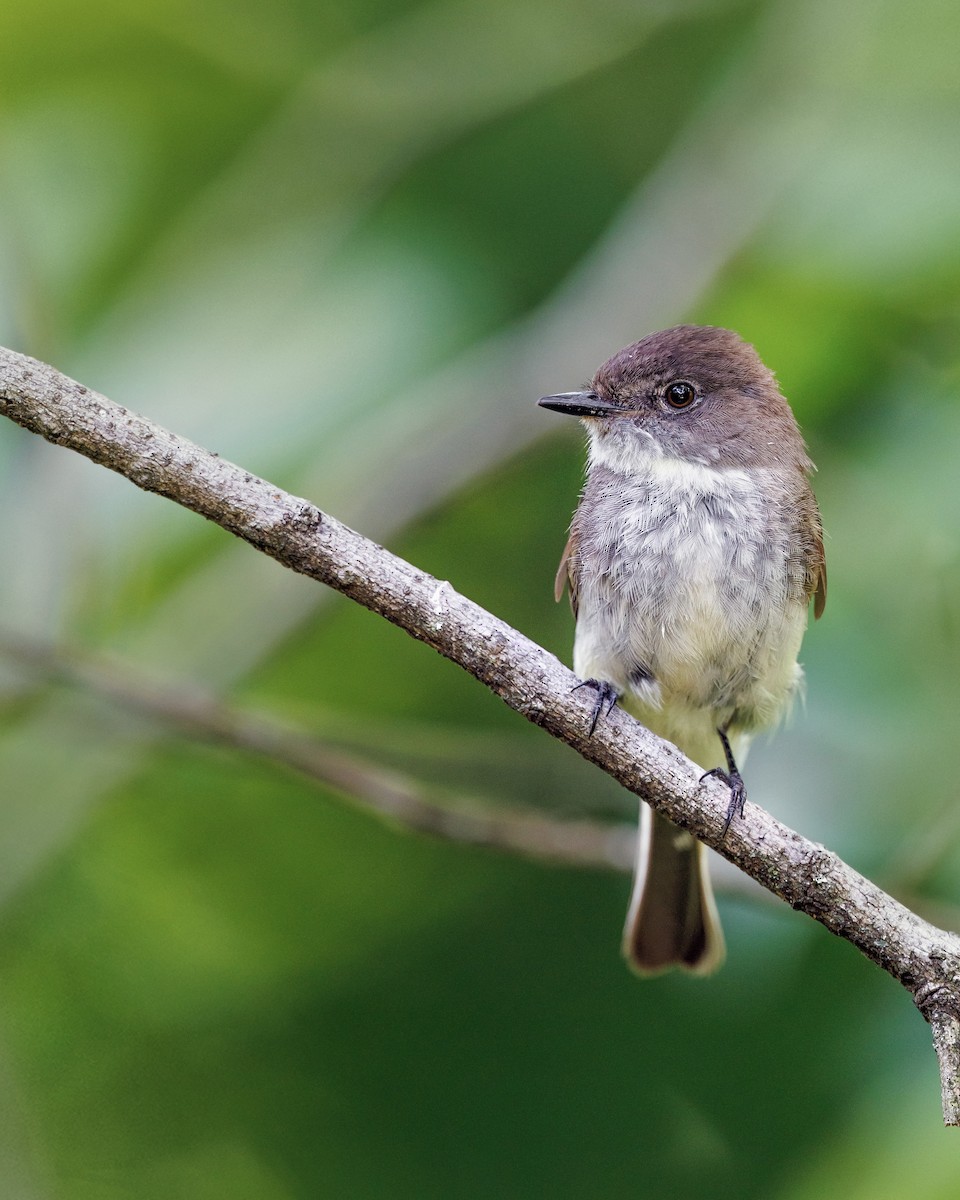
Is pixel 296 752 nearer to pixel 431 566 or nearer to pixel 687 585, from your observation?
pixel 431 566

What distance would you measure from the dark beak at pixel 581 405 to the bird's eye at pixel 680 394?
0.15 m

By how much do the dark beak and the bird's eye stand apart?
15 centimetres

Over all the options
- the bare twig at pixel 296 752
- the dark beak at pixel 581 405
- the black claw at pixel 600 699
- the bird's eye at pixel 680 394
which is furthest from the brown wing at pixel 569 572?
the black claw at pixel 600 699

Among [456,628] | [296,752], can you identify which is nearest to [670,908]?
[296,752]

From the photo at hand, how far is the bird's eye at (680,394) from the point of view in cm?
358

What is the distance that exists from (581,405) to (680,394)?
295mm

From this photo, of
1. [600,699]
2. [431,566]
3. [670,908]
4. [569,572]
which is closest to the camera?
[600,699]

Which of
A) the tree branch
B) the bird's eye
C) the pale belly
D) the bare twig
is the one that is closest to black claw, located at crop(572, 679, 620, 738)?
the tree branch

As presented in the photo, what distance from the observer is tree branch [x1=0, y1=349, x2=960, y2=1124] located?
82.8 inches

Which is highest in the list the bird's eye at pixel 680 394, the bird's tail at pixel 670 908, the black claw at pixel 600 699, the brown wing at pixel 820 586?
the bird's eye at pixel 680 394

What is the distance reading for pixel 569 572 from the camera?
3.52 metres

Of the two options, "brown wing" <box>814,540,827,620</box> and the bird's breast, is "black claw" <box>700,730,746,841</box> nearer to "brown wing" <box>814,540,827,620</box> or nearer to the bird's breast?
the bird's breast

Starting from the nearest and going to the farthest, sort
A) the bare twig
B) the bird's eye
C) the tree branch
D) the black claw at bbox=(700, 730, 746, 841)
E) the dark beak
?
the tree branch
the black claw at bbox=(700, 730, 746, 841)
the bare twig
the dark beak
the bird's eye

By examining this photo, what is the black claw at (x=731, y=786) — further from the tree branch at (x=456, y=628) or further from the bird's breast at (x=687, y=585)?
the bird's breast at (x=687, y=585)
